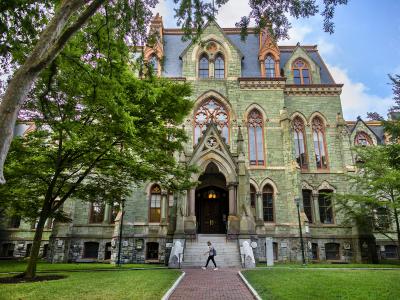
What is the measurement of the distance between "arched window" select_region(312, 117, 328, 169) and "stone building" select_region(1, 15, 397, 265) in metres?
0.08

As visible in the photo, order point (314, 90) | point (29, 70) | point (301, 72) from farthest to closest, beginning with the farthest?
point (301, 72) < point (314, 90) < point (29, 70)

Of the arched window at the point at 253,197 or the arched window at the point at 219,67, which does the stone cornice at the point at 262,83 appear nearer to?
the arched window at the point at 219,67

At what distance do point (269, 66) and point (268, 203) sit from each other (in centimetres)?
1211

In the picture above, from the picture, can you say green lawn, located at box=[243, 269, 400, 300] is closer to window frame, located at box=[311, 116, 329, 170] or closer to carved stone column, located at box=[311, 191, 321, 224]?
carved stone column, located at box=[311, 191, 321, 224]

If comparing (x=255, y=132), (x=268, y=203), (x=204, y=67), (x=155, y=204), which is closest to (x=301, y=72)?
(x=255, y=132)

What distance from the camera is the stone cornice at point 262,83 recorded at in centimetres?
2577

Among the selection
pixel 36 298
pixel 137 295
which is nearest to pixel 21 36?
pixel 36 298

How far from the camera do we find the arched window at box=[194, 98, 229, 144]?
82.4 ft

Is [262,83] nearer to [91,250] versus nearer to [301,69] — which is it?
[301,69]

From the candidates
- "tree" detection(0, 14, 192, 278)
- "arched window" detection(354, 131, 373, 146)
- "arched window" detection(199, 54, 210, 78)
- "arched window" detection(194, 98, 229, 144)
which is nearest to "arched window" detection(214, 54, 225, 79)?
"arched window" detection(199, 54, 210, 78)

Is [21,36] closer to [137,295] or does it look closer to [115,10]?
[115,10]

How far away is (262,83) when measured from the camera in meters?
25.8

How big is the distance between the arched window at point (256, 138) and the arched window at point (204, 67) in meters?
5.20

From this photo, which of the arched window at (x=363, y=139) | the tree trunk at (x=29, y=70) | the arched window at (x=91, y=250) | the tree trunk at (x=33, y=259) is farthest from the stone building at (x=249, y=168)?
the tree trunk at (x=29, y=70)
